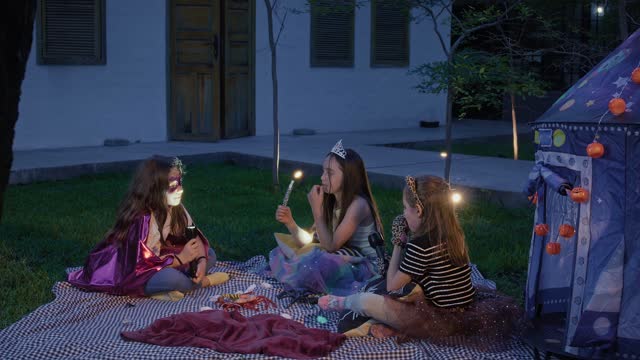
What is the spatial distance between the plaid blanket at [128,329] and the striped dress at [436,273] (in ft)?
0.80

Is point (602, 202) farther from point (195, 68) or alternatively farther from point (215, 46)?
point (195, 68)

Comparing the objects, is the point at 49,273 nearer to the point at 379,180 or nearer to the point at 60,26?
the point at 379,180

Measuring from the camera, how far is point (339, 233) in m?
6.04

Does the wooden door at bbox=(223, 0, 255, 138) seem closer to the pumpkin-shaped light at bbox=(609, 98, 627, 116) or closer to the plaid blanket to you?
the plaid blanket

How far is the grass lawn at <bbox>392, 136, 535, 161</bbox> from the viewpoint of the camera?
13.8 metres

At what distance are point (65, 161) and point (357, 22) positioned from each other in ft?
20.7

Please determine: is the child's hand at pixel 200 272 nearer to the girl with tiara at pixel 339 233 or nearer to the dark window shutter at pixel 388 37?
the girl with tiara at pixel 339 233

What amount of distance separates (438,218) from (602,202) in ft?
2.66

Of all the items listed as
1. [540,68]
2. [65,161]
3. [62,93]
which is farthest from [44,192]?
[540,68]

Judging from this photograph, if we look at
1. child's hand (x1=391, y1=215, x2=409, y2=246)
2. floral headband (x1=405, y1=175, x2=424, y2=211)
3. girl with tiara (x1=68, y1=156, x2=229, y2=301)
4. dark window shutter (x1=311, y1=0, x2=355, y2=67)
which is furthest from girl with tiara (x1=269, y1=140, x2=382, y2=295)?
dark window shutter (x1=311, y1=0, x2=355, y2=67)

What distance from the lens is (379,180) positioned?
10.5 meters

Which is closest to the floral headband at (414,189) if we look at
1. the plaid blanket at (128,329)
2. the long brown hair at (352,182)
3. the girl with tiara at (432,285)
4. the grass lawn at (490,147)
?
the girl with tiara at (432,285)

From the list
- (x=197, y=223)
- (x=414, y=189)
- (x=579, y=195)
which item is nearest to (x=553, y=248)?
(x=579, y=195)

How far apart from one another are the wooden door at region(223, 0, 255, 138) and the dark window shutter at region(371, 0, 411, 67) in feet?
8.46
